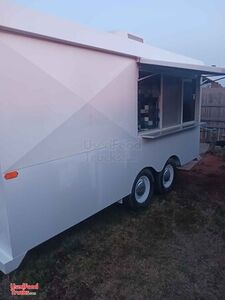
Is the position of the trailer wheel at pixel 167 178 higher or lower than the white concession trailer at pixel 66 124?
lower

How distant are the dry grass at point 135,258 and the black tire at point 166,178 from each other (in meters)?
0.54

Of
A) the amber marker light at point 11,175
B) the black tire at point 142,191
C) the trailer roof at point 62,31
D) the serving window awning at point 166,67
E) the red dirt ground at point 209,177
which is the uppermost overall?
the trailer roof at point 62,31

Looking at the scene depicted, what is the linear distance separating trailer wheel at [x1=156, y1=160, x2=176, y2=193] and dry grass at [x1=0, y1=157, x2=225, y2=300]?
0.55 meters

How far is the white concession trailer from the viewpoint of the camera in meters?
2.38

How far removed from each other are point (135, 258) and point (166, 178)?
230 centimetres

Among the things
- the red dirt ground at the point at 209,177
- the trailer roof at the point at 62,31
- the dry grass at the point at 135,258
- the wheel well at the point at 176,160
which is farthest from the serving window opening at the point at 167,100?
the dry grass at the point at 135,258

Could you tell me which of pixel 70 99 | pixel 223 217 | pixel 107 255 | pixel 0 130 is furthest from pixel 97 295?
pixel 223 217

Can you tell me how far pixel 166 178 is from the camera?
5258 millimetres

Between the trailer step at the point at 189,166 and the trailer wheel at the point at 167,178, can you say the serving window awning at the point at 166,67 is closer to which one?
the trailer wheel at the point at 167,178

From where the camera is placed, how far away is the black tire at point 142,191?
169 inches

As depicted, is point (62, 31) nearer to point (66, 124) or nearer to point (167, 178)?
point (66, 124)

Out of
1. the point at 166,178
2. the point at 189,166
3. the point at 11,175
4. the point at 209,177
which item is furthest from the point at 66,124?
the point at 209,177

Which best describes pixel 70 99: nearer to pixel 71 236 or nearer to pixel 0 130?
pixel 0 130

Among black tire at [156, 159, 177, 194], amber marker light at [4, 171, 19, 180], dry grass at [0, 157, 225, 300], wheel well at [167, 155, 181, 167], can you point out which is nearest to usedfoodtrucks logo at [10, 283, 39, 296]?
dry grass at [0, 157, 225, 300]
